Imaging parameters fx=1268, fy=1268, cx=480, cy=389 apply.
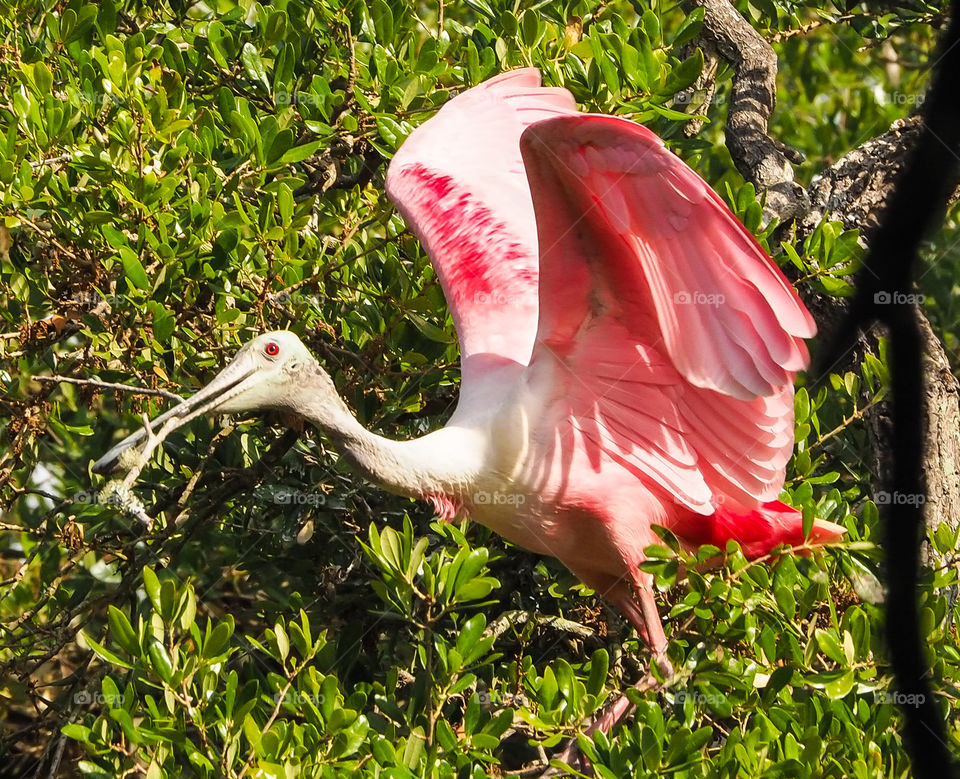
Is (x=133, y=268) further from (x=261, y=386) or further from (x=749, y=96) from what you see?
(x=749, y=96)

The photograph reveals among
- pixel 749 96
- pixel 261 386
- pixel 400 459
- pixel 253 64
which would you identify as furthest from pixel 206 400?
pixel 749 96

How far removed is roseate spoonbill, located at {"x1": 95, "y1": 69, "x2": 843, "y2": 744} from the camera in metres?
3.47

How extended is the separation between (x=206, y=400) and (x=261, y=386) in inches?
6.5

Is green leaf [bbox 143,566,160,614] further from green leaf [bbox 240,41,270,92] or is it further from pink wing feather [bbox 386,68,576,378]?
green leaf [bbox 240,41,270,92]

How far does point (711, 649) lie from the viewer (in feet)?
10.3

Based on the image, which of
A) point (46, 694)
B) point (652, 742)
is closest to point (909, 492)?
point (652, 742)

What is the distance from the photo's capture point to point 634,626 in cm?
406

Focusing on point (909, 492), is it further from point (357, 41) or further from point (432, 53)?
point (357, 41)

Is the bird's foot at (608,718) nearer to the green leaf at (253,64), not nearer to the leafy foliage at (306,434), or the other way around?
the leafy foliage at (306,434)

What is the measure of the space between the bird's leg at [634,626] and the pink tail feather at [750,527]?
33 cm

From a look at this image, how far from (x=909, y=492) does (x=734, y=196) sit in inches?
111

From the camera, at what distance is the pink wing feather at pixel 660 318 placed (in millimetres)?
3395

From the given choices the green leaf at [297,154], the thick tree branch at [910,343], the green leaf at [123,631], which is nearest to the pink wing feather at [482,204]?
the green leaf at [297,154]

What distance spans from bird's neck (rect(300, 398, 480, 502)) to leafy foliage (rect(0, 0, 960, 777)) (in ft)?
0.46
